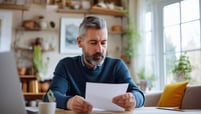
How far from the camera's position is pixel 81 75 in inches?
64.6

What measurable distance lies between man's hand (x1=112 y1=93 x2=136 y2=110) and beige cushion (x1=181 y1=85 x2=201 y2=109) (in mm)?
Answer: 1390

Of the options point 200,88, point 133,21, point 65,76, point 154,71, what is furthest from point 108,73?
point 133,21

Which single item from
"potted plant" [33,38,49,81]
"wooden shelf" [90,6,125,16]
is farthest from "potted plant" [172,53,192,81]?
"potted plant" [33,38,49,81]

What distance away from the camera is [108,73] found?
66.2 inches

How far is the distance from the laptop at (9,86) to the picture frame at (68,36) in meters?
3.71

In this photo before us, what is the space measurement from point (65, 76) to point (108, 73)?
0.27 meters

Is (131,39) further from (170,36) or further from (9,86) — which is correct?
(9,86)

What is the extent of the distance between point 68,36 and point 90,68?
112 inches

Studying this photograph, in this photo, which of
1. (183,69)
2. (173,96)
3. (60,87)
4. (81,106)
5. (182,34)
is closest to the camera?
(81,106)

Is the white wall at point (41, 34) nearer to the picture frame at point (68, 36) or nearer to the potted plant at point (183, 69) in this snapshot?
the picture frame at point (68, 36)

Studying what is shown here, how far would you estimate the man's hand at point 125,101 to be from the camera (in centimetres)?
121

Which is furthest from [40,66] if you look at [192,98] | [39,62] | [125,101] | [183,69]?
[125,101]

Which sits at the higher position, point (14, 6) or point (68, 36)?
point (14, 6)

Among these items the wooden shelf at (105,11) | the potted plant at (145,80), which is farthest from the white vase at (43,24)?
the potted plant at (145,80)
